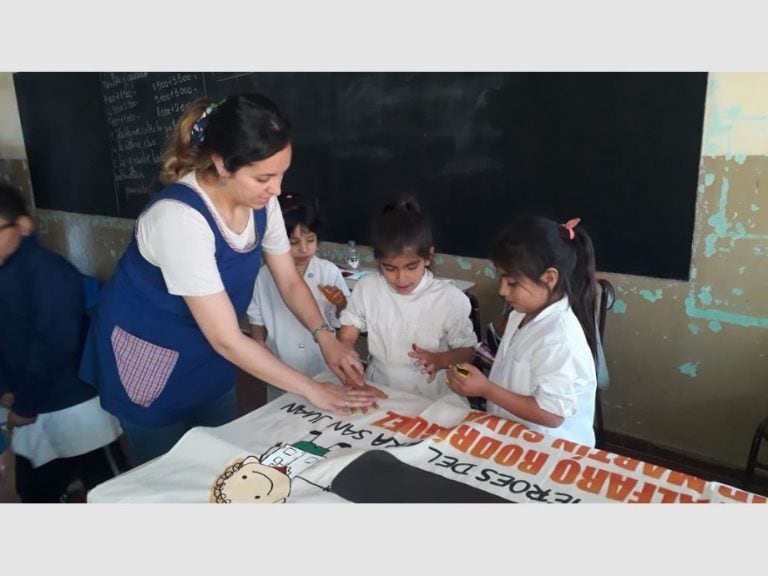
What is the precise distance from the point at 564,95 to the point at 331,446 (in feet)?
6.67

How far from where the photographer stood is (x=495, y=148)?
2.88 metres

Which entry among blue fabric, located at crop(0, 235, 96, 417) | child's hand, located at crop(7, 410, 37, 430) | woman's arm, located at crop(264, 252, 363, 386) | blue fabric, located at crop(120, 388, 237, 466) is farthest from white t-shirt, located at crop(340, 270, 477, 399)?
child's hand, located at crop(7, 410, 37, 430)

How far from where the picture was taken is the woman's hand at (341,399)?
1388mm

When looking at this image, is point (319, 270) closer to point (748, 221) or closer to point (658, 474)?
point (658, 474)

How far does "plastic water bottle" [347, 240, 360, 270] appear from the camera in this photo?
3340 millimetres

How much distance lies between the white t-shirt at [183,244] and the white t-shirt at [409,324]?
547 millimetres

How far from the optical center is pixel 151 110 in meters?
4.45

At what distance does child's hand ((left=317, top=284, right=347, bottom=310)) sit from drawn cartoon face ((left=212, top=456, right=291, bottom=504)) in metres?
0.98

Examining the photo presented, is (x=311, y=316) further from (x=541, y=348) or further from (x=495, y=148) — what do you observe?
(x=495, y=148)

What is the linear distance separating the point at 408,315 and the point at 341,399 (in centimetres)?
43

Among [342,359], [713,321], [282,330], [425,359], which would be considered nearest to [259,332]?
[282,330]

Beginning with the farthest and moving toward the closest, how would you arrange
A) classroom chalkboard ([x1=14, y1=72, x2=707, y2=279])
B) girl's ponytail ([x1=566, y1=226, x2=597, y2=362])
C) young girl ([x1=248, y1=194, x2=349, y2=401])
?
1. classroom chalkboard ([x1=14, y1=72, x2=707, y2=279])
2. young girl ([x1=248, y1=194, x2=349, y2=401])
3. girl's ponytail ([x1=566, y1=226, x2=597, y2=362])

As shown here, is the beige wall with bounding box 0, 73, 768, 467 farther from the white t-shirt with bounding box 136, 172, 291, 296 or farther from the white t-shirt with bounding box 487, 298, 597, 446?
the white t-shirt with bounding box 136, 172, 291, 296

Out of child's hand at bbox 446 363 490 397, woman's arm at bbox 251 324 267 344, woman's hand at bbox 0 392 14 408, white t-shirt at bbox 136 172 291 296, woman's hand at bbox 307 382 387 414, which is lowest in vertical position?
woman's hand at bbox 0 392 14 408
